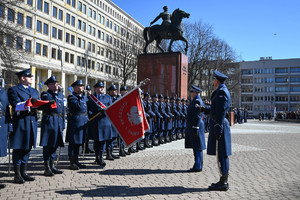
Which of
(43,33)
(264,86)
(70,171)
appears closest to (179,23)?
(70,171)

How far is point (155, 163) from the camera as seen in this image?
830 cm

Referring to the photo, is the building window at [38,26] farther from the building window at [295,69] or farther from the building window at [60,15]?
the building window at [295,69]

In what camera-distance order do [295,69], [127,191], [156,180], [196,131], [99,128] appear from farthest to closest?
[295,69]
[99,128]
[196,131]
[156,180]
[127,191]

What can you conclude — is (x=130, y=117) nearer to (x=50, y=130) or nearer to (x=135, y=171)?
(x=135, y=171)

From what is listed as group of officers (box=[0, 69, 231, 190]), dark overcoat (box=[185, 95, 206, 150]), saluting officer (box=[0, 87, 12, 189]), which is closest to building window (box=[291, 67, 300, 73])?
group of officers (box=[0, 69, 231, 190])

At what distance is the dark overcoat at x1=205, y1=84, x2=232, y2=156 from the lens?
567 centimetres

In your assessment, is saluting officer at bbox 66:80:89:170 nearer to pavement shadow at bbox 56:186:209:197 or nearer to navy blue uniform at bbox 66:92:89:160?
navy blue uniform at bbox 66:92:89:160

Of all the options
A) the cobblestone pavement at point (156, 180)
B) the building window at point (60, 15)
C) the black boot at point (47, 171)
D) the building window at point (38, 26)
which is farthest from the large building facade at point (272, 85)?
the black boot at point (47, 171)

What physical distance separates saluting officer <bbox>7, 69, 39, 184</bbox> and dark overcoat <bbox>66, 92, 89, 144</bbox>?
1175 mm

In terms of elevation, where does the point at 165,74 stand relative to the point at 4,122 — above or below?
above

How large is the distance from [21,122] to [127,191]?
269 cm

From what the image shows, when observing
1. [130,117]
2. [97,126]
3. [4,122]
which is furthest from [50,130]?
[130,117]

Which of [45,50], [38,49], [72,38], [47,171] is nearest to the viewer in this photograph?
[47,171]

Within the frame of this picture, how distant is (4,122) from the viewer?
5.91 metres
